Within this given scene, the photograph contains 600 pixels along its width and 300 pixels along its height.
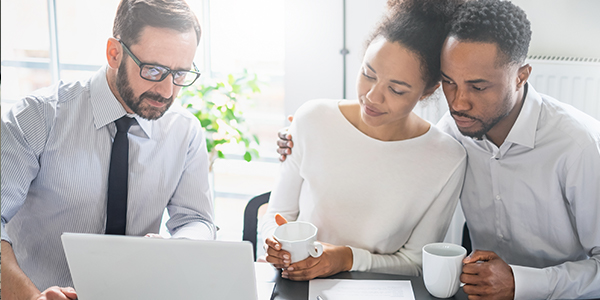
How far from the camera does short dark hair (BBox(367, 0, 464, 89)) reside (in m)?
1.02

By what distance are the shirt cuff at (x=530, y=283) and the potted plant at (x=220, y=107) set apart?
1032 millimetres

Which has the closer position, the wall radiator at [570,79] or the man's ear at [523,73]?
the man's ear at [523,73]

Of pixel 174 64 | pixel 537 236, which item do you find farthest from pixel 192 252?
pixel 537 236

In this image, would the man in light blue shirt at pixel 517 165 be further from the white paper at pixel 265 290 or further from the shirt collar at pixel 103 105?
the shirt collar at pixel 103 105

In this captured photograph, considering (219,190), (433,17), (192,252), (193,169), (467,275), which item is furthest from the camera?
(219,190)

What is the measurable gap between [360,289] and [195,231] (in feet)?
1.57

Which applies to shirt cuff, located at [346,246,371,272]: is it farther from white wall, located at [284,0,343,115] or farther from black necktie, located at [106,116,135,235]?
white wall, located at [284,0,343,115]

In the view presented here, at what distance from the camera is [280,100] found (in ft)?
8.16

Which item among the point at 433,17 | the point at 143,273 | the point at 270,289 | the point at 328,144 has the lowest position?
the point at 270,289

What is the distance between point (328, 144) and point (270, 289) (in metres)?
0.48

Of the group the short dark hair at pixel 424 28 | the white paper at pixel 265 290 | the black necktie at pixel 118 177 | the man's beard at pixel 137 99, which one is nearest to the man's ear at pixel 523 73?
the short dark hair at pixel 424 28

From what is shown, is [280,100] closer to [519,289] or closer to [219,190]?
[219,190]

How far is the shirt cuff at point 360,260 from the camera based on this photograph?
Result: 1.04m

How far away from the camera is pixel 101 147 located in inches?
42.4
